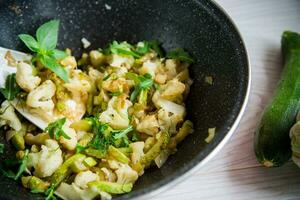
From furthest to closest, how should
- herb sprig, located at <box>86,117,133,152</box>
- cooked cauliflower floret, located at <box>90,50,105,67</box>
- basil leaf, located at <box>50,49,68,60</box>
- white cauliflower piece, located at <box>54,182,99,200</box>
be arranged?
cooked cauliflower floret, located at <box>90,50,105,67</box>
basil leaf, located at <box>50,49,68,60</box>
herb sprig, located at <box>86,117,133,152</box>
white cauliflower piece, located at <box>54,182,99,200</box>

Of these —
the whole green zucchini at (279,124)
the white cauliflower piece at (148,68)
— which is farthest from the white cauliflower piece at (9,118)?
the whole green zucchini at (279,124)

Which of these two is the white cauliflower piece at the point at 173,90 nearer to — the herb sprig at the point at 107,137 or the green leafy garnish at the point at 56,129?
the herb sprig at the point at 107,137

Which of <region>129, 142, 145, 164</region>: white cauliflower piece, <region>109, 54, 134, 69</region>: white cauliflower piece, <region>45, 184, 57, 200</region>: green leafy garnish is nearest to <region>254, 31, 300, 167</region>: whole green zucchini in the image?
<region>129, 142, 145, 164</region>: white cauliflower piece

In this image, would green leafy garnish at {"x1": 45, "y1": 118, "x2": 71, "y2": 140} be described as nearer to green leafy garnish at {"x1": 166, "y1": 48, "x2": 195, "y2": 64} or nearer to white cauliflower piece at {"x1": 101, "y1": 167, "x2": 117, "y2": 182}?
white cauliflower piece at {"x1": 101, "y1": 167, "x2": 117, "y2": 182}

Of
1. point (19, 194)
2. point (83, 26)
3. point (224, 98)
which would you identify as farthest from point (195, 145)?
point (83, 26)

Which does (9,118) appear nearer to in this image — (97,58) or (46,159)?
(46,159)
